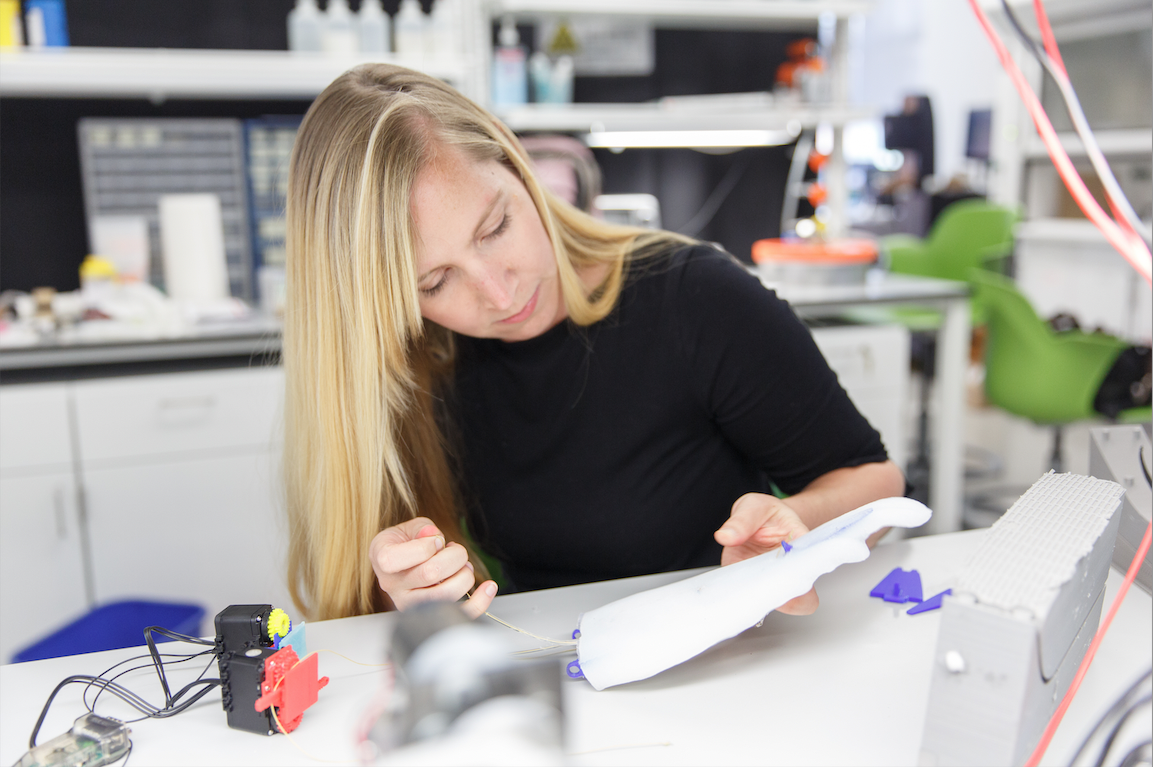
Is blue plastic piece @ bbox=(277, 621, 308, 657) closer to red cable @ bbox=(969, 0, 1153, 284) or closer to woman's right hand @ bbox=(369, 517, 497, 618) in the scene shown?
woman's right hand @ bbox=(369, 517, 497, 618)

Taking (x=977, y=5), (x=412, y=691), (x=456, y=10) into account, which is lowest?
(x=412, y=691)

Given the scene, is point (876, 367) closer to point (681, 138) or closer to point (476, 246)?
point (681, 138)

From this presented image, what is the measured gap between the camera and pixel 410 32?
218cm

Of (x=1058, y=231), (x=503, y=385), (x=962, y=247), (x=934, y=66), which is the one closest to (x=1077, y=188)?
(x=503, y=385)

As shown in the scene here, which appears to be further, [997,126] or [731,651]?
[997,126]

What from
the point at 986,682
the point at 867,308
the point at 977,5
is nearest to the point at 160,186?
the point at 867,308

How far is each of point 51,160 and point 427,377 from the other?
1630mm

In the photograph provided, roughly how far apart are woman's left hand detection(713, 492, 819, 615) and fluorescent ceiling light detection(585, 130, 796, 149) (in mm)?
2012

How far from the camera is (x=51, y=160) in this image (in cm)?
213

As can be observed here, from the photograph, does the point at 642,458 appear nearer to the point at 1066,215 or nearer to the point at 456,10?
the point at 456,10

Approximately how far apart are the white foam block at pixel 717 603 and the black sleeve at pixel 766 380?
28 cm

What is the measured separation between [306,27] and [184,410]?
1.01 m

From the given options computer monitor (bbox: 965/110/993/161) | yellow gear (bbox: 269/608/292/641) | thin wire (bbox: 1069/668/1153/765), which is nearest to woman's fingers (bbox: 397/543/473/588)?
yellow gear (bbox: 269/608/292/641)

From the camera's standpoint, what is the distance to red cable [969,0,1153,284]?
0.45 m
